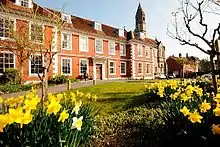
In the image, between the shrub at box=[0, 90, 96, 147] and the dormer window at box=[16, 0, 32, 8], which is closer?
the shrub at box=[0, 90, 96, 147]

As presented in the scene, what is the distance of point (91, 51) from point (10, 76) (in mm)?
13686

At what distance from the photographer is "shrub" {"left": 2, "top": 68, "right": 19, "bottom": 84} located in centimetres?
2447

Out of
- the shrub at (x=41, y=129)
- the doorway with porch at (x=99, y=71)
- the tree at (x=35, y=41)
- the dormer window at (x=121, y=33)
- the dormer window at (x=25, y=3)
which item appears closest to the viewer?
the shrub at (x=41, y=129)

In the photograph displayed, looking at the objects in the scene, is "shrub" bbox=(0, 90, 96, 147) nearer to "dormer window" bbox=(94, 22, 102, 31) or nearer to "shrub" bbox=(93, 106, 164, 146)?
"shrub" bbox=(93, 106, 164, 146)

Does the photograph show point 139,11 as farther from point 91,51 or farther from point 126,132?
point 126,132

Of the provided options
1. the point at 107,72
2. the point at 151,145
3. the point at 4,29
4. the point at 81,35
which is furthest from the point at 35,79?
the point at 151,145

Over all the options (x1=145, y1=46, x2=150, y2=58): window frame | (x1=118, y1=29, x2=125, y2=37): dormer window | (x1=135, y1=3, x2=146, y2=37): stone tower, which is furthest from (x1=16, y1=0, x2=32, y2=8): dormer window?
(x1=135, y1=3, x2=146, y2=37): stone tower

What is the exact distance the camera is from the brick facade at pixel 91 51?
88.2 feet

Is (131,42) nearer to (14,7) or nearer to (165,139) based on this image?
(14,7)

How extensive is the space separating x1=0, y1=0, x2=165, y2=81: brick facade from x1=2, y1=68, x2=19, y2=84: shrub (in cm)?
147

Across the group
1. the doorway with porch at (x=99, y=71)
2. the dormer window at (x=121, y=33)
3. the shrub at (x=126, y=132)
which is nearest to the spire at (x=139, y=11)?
the dormer window at (x=121, y=33)

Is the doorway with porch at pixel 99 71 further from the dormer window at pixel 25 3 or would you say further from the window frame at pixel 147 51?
the window frame at pixel 147 51

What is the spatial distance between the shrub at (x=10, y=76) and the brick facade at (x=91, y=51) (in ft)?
4.83

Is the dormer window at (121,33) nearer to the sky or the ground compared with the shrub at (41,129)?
nearer to the sky
